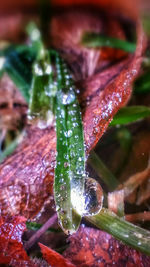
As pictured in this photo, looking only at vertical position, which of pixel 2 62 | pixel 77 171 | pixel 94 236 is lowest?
pixel 94 236

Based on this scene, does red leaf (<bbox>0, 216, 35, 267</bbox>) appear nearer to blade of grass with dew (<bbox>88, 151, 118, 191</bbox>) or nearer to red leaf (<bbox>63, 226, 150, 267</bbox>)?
red leaf (<bbox>63, 226, 150, 267</bbox>)

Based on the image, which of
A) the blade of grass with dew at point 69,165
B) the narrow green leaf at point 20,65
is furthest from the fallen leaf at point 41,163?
the narrow green leaf at point 20,65

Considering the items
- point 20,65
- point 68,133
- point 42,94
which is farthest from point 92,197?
point 20,65

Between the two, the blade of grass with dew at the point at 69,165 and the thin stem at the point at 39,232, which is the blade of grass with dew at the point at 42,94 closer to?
the blade of grass with dew at the point at 69,165

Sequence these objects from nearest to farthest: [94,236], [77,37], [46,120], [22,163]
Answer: [94,236] → [22,163] → [46,120] → [77,37]

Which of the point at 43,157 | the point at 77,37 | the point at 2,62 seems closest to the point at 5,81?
the point at 2,62

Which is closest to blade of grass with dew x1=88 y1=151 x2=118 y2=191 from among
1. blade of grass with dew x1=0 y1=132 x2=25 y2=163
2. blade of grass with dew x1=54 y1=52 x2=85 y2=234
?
blade of grass with dew x1=54 y1=52 x2=85 y2=234

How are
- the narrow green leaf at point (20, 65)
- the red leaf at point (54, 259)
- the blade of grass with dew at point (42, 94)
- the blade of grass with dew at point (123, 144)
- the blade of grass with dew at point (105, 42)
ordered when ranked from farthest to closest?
1. the blade of grass with dew at point (105, 42)
2. the narrow green leaf at point (20, 65)
3. the blade of grass with dew at point (42, 94)
4. the blade of grass with dew at point (123, 144)
5. the red leaf at point (54, 259)

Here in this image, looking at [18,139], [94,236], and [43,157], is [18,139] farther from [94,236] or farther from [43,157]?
[94,236]
